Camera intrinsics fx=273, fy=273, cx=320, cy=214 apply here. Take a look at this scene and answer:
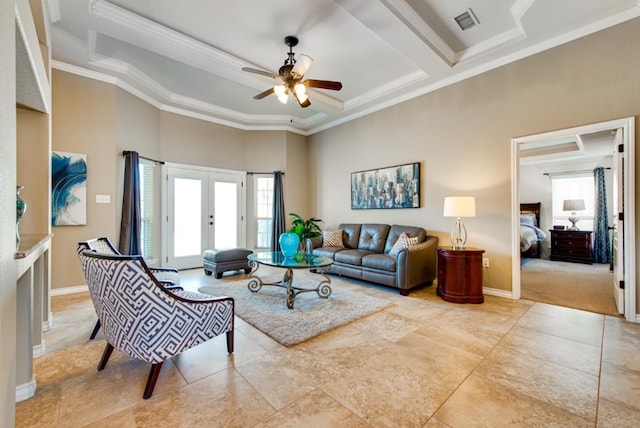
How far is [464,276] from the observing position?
3.42m

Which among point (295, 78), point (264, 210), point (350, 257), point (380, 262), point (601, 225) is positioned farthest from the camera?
point (264, 210)

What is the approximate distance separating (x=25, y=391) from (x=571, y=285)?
623 cm

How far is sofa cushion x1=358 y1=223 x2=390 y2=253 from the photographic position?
186 inches

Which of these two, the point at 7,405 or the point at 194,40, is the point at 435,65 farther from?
the point at 7,405

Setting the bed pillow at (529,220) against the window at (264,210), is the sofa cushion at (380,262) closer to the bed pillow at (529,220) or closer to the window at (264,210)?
the window at (264,210)

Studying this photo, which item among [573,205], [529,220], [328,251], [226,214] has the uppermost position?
[573,205]

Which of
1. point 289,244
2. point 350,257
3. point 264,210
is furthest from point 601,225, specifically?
point 264,210

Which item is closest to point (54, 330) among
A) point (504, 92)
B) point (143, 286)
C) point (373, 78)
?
point (143, 286)

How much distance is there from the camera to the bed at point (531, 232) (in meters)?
6.01

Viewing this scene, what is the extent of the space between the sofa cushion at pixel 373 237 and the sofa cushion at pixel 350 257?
34 centimetres

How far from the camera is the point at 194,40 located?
3293 millimetres

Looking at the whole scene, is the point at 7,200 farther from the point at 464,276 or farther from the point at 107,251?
the point at 464,276

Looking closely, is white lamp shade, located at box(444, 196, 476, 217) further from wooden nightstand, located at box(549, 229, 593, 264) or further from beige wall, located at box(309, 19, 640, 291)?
wooden nightstand, located at box(549, 229, 593, 264)

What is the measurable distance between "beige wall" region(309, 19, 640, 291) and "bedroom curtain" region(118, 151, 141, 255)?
394 cm
